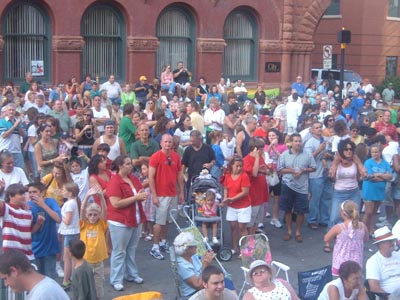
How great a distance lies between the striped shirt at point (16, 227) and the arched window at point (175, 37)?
58.0 feet

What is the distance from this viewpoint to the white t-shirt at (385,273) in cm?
806

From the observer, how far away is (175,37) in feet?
85.1

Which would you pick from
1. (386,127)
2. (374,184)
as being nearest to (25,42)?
(386,127)

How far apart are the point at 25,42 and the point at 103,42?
109 inches

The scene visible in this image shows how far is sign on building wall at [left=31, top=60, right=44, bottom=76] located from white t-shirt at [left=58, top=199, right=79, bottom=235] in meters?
14.7

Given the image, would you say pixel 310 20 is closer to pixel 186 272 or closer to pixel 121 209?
pixel 121 209

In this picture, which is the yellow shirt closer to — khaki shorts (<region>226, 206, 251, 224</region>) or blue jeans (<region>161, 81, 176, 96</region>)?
khaki shorts (<region>226, 206, 251, 224</region>)

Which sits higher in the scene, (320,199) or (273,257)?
(320,199)

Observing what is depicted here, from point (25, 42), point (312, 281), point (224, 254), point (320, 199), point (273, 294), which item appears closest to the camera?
point (273, 294)

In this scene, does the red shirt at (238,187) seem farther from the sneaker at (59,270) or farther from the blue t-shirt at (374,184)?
the sneaker at (59,270)

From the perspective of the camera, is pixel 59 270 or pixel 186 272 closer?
pixel 186 272

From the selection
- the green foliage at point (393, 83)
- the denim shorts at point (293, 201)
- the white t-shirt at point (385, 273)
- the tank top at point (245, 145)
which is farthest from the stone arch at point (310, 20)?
the white t-shirt at point (385, 273)

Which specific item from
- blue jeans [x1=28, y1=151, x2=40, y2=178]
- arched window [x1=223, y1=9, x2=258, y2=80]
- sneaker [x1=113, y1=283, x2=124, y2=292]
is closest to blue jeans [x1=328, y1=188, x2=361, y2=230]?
sneaker [x1=113, y1=283, x2=124, y2=292]

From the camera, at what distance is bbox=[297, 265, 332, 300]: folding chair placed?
Result: 8289 mm
